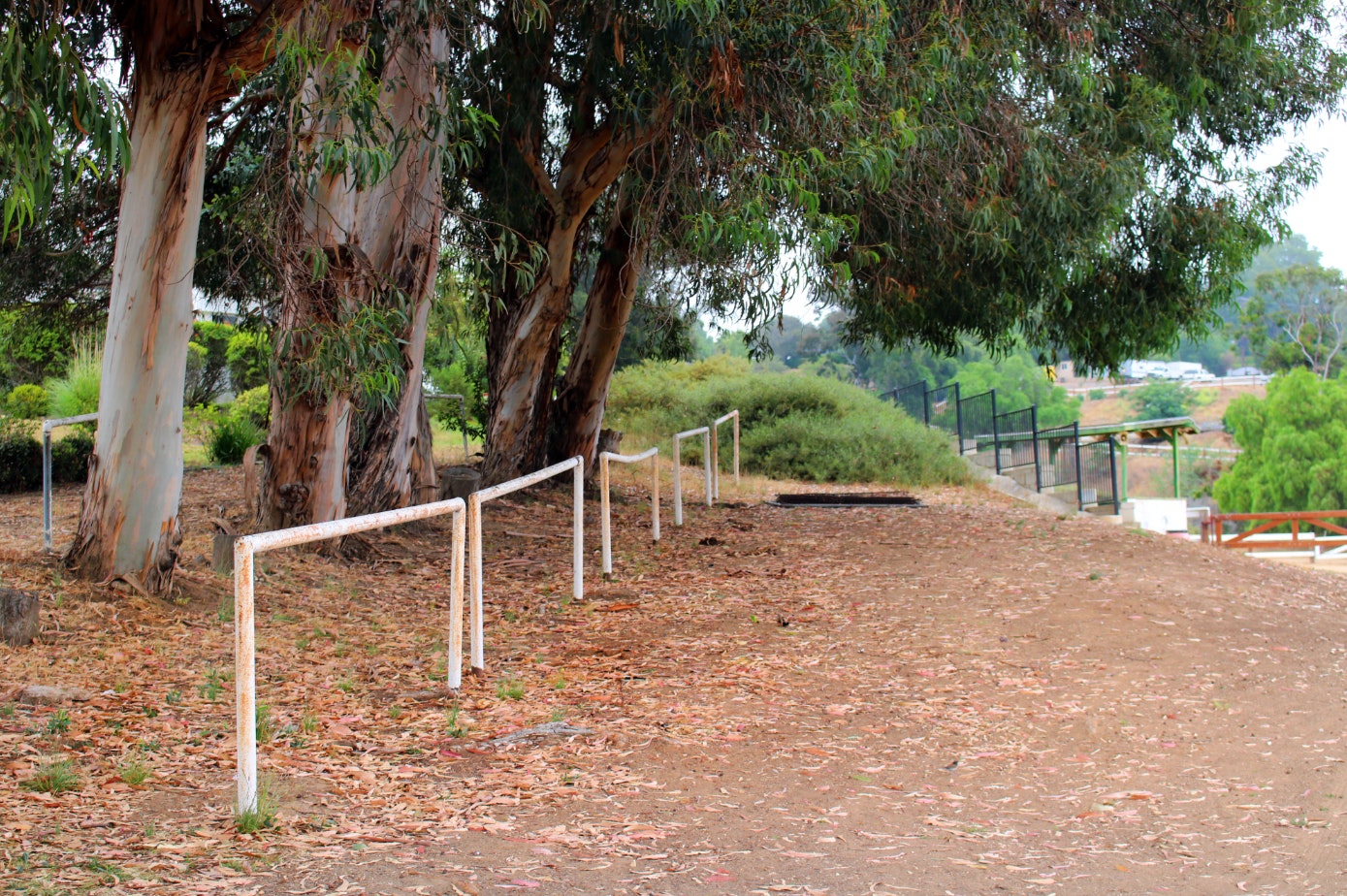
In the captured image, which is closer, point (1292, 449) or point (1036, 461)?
point (1036, 461)

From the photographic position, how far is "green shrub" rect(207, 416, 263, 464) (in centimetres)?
1758

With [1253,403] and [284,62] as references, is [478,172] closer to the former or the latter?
[284,62]

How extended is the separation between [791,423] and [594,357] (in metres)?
8.80

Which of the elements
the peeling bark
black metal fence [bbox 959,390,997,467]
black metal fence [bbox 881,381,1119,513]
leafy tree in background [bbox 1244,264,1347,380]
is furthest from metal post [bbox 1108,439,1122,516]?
leafy tree in background [bbox 1244,264,1347,380]

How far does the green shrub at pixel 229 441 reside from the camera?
17.6m

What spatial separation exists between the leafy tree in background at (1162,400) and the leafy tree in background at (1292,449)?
34198 millimetres

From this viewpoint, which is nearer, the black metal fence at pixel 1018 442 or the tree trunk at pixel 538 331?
the tree trunk at pixel 538 331

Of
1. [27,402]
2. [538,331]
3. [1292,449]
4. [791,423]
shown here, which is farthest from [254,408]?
[1292,449]

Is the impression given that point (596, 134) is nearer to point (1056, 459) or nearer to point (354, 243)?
point (354, 243)

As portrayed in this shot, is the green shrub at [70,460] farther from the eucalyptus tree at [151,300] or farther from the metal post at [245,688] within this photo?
the metal post at [245,688]

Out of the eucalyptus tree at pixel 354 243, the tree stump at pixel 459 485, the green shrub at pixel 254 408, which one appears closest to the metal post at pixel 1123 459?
the green shrub at pixel 254 408

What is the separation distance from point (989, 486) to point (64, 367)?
1593cm

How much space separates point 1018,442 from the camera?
20.9 meters

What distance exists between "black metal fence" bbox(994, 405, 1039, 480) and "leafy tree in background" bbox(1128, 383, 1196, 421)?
64.7 meters
